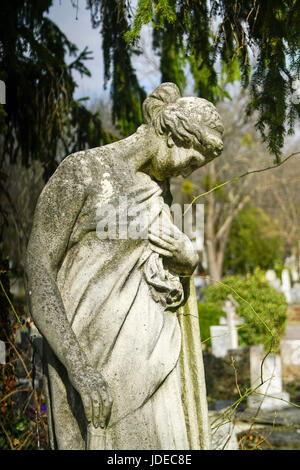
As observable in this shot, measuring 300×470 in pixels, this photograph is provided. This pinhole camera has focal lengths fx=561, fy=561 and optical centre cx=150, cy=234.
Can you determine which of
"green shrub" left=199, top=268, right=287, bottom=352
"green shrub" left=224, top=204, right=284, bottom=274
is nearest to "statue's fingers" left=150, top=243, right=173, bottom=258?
"green shrub" left=199, top=268, right=287, bottom=352

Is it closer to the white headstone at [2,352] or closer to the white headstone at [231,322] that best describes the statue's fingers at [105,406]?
the white headstone at [2,352]

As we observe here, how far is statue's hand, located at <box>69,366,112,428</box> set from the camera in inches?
84.1

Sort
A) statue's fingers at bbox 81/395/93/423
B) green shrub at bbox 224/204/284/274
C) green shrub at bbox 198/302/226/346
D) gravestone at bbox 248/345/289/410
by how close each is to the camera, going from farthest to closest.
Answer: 1. green shrub at bbox 224/204/284/274
2. green shrub at bbox 198/302/226/346
3. gravestone at bbox 248/345/289/410
4. statue's fingers at bbox 81/395/93/423

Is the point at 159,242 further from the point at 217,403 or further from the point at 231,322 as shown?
the point at 231,322

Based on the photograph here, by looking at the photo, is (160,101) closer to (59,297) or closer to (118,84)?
(59,297)

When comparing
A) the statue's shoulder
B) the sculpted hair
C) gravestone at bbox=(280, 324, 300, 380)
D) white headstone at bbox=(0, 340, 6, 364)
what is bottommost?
gravestone at bbox=(280, 324, 300, 380)

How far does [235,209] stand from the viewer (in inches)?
1256

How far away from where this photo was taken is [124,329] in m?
2.29

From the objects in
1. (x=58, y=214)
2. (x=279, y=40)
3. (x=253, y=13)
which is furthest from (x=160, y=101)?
(x=253, y=13)

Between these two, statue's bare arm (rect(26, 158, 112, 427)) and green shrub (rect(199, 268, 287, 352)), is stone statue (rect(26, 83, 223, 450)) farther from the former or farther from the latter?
green shrub (rect(199, 268, 287, 352))

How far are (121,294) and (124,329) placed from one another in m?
0.14

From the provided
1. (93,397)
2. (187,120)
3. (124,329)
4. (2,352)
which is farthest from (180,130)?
(2,352)

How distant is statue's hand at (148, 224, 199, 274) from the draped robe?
0.03 metres

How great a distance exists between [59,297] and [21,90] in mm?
4469
